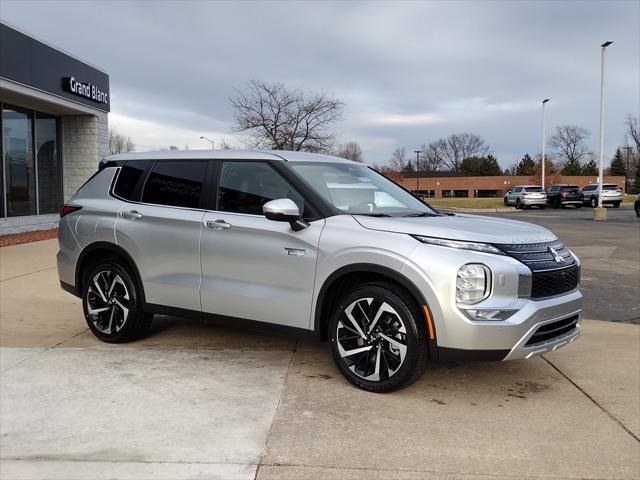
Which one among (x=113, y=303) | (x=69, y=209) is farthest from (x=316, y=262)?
(x=69, y=209)

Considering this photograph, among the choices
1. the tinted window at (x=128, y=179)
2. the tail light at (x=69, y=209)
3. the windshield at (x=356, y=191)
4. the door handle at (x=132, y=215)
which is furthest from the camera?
the tail light at (x=69, y=209)

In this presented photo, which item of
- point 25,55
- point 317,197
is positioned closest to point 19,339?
point 317,197

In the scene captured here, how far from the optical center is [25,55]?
14844mm

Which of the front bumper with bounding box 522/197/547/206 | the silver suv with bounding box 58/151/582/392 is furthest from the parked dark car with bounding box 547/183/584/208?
the silver suv with bounding box 58/151/582/392

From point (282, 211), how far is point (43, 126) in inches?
649

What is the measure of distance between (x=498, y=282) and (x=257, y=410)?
1822mm

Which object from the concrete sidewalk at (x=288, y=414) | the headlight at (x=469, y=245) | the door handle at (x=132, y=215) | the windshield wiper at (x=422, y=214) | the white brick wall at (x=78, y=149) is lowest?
the concrete sidewalk at (x=288, y=414)

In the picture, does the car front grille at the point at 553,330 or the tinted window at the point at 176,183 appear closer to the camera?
the car front grille at the point at 553,330

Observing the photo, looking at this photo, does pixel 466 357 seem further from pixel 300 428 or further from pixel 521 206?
pixel 521 206

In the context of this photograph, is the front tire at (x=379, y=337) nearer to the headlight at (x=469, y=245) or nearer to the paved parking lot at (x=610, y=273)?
the headlight at (x=469, y=245)

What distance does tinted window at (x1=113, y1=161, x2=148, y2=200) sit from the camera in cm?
558

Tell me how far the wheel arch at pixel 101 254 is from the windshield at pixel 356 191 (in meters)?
1.80

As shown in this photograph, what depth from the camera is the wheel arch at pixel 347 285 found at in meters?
3.96

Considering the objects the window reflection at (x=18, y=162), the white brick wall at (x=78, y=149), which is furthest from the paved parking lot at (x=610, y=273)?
the window reflection at (x=18, y=162)
